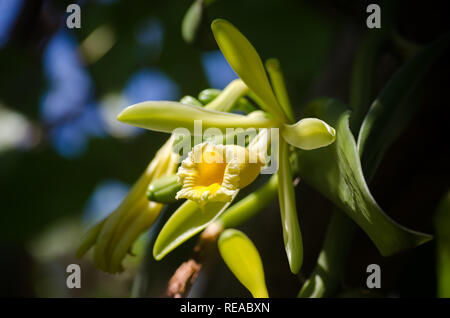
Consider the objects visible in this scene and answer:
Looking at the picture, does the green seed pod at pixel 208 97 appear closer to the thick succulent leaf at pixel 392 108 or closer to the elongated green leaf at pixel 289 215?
the elongated green leaf at pixel 289 215

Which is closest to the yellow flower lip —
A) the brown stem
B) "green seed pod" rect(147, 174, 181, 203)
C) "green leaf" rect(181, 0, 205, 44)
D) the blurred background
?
"green seed pod" rect(147, 174, 181, 203)

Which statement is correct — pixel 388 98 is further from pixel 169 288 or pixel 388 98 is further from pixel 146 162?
pixel 146 162

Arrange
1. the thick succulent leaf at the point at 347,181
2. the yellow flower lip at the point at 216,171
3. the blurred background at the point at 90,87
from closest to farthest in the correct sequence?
the thick succulent leaf at the point at 347,181 → the yellow flower lip at the point at 216,171 → the blurred background at the point at 90,87

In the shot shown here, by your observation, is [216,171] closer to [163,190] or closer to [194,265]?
[163,190]

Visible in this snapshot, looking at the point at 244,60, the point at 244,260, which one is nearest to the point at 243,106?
the point at 244,60

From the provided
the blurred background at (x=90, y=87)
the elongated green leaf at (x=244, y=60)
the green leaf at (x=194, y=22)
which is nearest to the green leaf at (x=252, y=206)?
the elongated green leaf at (x=244, y=60)

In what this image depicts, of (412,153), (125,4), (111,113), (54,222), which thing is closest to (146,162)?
(111,113)
